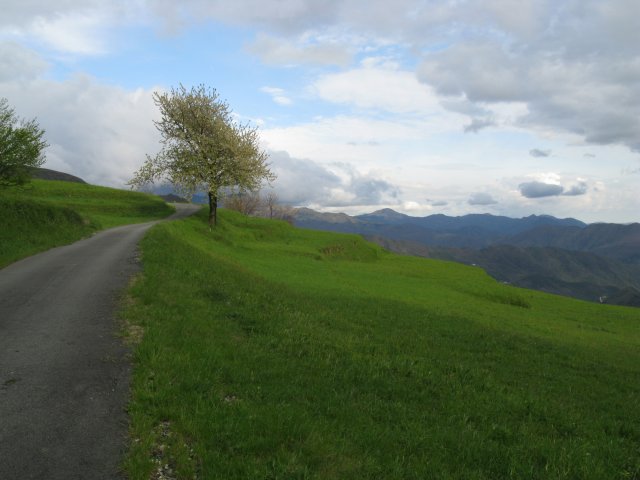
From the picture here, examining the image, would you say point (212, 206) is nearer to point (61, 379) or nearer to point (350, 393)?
point (61, 379)

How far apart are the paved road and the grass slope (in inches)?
22.0

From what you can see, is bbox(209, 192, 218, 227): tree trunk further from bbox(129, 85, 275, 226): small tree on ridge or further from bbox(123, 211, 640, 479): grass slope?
bbox(123, 211, 640, 479): grass slope

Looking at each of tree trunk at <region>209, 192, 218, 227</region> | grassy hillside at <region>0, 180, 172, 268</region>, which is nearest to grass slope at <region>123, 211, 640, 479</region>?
grassy hillside at <region>0, 180, 172, 268</region>

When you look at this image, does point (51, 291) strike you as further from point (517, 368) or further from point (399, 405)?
point (517, 368)

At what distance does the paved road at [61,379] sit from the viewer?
6690 millimetres

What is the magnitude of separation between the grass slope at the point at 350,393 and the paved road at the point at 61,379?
559 millimetres

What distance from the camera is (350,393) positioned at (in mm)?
10719

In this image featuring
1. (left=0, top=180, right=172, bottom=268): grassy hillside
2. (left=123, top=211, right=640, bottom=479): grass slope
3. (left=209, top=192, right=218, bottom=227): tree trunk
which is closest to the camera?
(left=123, top=211, right=640, bottom=479): grass slope

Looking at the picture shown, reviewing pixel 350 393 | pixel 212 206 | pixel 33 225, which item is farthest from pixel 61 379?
pixel 212 206

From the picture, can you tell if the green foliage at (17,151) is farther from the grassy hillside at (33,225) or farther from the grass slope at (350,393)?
the grass slope at (350,393)

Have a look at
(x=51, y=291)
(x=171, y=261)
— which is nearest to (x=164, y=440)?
(x=51, y=291)

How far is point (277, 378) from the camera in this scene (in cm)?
1090

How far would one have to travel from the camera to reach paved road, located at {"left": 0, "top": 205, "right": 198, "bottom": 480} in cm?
669

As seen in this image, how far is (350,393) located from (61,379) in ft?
21.8
